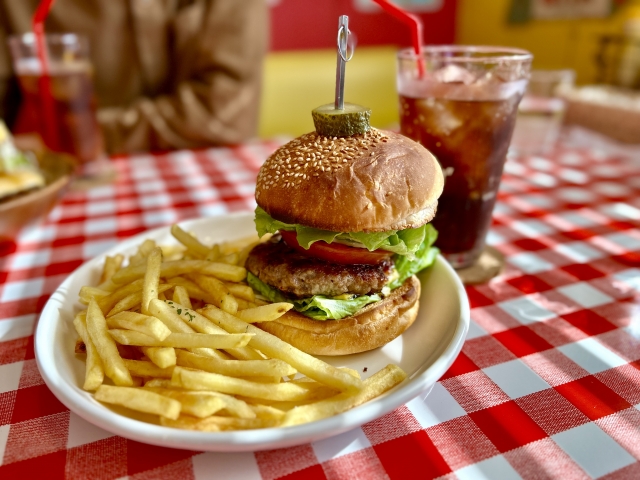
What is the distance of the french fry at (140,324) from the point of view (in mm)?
1174

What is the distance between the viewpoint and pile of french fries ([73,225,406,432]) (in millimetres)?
1057

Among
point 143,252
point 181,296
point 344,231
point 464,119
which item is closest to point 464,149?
point 464,119

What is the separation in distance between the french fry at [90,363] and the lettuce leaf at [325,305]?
51 cm

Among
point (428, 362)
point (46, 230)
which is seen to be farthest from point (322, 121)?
point (46, 230)

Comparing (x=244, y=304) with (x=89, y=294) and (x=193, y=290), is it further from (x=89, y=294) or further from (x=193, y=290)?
(x=89, y=294)

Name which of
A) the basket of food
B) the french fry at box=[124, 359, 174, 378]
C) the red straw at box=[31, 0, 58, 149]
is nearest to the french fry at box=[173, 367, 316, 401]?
the french fry at box=[124, 359, 174, 378]

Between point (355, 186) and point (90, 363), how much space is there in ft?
2.72

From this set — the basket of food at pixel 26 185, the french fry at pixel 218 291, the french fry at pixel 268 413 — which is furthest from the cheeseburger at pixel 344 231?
the basket of food at pixel 26 185

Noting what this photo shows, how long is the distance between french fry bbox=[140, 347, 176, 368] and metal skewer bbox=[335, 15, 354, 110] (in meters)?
0.86

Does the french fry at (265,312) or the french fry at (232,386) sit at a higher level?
the french fry at (265,312)

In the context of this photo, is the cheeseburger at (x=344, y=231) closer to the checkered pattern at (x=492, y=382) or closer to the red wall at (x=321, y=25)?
the checkered pattern at (x=492, y=382)

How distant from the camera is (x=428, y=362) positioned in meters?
1.28

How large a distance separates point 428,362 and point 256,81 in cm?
359

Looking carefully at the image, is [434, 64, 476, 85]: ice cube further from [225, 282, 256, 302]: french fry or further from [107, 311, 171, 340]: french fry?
[107, 311, 171, 340]: french fry
